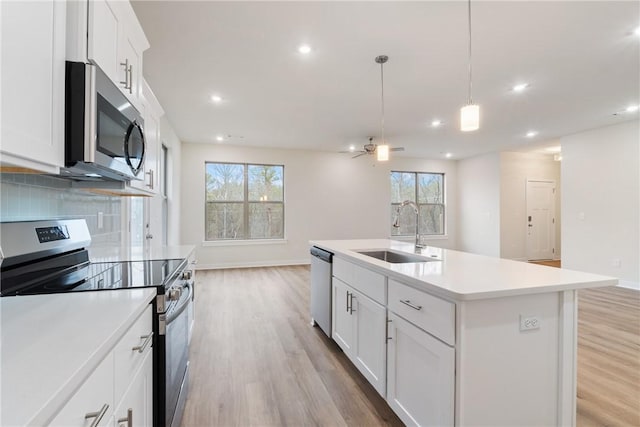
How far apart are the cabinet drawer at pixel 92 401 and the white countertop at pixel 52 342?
31mm

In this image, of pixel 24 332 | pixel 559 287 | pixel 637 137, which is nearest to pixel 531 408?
pixel 559 287

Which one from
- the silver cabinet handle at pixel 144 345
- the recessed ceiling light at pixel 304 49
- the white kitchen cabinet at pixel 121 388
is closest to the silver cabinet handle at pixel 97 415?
the white kitchen cabinet at pixel 121 388

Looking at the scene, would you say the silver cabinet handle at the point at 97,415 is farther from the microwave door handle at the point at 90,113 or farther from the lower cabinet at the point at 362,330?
the lower cabinet at the point at 362,330

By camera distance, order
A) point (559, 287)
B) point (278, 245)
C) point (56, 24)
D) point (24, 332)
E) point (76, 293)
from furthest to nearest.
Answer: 1. point (278, 245)
2. point (559, 287)
3. point (76, 293)
4. point (56, 24)
5. point (24, 332)

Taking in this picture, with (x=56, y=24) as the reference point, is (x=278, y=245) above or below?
below

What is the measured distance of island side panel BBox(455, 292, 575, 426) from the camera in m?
1.27

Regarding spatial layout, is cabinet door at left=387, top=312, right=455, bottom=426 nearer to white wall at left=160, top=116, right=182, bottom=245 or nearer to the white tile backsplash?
the white tile backsplash

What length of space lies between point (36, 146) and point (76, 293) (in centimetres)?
58

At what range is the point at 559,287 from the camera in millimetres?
1355

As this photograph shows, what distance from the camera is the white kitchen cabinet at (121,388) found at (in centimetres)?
→ 64

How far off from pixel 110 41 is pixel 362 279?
1.89 m

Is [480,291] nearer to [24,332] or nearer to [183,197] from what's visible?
[24,332]

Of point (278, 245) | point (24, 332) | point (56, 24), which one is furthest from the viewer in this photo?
point (278, 245)

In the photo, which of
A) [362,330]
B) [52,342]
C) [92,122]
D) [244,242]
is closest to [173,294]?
[52,342]
